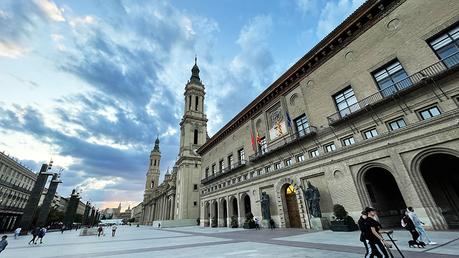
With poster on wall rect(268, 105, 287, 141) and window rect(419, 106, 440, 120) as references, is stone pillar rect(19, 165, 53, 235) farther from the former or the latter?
window rect(419, 106, 440, 120)

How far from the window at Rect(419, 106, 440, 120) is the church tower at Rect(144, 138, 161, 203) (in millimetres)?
100645

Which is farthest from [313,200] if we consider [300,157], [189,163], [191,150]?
[191,150]

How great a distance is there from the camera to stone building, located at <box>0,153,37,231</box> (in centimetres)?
4084

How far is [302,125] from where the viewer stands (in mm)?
20828

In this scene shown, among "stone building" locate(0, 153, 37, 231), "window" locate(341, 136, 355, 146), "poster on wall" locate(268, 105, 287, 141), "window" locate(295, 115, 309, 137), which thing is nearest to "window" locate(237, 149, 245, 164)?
"poster on wall" locate(268, 105, 287, 141)

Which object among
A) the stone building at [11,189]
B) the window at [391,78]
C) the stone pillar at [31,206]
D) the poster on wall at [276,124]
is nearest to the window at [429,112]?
the window at [391,78]

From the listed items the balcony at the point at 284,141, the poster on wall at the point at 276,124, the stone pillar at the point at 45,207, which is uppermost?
the poster on wall at the point at 276,124

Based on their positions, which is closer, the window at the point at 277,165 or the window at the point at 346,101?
the window at the point at 346,101

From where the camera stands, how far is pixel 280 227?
69.5 feet

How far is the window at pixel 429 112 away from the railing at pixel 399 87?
5.72 feet

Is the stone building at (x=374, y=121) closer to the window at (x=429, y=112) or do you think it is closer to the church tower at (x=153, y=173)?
the window at (x=429, y=112)

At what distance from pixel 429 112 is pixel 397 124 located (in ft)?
5.61

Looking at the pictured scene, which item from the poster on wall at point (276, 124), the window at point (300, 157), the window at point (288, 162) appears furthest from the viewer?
the poster on wall at point (276, 124)

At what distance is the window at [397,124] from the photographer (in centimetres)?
1334
